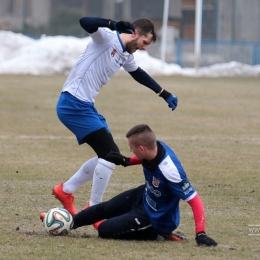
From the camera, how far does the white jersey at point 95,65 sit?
22.9ft

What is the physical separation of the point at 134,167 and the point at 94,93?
10.8ft

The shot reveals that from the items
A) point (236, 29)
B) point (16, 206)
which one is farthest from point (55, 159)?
point (236, 29)

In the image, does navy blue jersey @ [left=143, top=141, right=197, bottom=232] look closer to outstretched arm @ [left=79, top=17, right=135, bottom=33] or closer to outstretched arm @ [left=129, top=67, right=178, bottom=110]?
outstretched arm @ [left=79, top=17, right=135, bottom=33]

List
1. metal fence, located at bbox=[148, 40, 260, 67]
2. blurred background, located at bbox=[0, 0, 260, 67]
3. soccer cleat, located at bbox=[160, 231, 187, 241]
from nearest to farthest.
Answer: soccer cleat, located at bbox=[160, 231, 187, 241], metal fence, located at bbox=[148, 40, 260, 67], blurred background, located at bbox=[0, 0, 260, 67]

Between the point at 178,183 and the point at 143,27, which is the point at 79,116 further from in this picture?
the point at 178,183

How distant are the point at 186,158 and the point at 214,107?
893 cm

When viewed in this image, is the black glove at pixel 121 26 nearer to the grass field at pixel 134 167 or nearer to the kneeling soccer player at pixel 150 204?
the kneeling soccer player at pixel 150 204

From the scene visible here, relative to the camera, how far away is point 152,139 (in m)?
5.76

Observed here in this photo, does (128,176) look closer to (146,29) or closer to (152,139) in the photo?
(146,29)

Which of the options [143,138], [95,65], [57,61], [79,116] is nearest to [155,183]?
[143,138]

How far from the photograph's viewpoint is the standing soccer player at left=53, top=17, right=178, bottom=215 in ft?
22.5

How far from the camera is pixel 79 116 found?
6.94 metres

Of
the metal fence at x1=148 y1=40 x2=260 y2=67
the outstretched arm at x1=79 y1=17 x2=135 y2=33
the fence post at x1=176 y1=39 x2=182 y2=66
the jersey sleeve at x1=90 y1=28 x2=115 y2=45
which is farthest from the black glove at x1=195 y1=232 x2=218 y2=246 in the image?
the fence post at x1=176 y1=39 x2=182 y2=66

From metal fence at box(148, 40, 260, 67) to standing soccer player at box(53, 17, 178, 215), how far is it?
106 feet
